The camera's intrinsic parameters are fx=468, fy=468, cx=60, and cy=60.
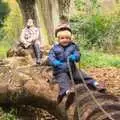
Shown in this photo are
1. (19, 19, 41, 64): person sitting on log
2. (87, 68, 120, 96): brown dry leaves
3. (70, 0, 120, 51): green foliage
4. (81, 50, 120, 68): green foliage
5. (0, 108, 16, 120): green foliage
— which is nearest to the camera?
(0, 108, 16, 120): green foliage

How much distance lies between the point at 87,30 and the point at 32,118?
1855cm

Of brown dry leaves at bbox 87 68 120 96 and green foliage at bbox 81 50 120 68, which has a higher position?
brown dry leaves at bbox 87 68 120 96

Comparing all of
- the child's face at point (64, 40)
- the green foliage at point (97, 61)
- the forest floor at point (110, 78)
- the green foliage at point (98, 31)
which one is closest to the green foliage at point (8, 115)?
the forest floor at point (110, 78)

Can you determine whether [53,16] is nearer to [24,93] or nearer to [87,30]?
[87,30]

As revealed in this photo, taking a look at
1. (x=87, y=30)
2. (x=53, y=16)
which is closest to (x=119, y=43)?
(x=87, y=30)

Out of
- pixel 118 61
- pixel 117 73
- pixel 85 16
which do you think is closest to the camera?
pixel 117 73

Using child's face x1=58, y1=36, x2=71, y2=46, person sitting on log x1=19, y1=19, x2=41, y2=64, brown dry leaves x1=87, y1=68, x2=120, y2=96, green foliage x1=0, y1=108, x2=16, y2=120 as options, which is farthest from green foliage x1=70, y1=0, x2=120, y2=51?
child's face x1=58, y1=36, x2=71, y2=46

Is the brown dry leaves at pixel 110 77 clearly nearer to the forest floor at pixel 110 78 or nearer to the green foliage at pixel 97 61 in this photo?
the forest floor at pixel 110 78

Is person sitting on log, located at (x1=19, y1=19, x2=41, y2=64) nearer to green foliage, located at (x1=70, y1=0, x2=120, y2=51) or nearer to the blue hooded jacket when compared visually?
the blue hooded jacket

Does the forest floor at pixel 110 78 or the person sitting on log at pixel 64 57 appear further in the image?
the forest floor at pixel 110 78

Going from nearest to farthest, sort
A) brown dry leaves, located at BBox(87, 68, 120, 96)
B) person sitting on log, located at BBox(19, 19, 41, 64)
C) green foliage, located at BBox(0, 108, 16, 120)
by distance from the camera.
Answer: green foliage, located at BBox(0, 108, 16, 120) < brown dry leaves, located at BBox(87, 68, 120, 96) < person sitting on log, located at BBox(19, 19, 41, 64)

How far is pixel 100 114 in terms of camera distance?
220 inches

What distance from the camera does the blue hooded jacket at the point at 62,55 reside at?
676 cm

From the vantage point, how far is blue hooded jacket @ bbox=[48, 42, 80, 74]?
676cm
